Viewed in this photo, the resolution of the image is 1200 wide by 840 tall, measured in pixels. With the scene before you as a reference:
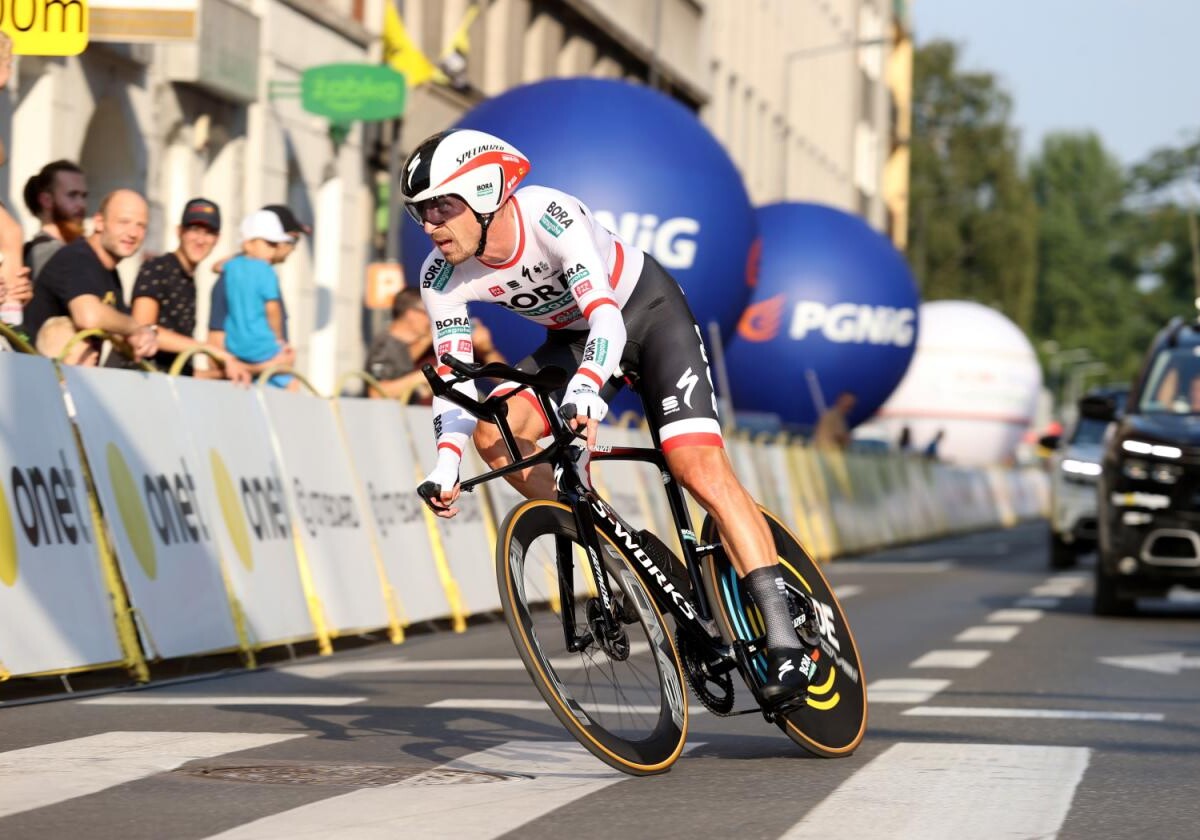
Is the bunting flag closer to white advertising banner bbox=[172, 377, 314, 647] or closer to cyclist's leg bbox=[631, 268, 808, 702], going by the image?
white advertising banner bbox=[172, 377, 314, 647]

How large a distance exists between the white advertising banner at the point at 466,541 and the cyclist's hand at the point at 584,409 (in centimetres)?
780

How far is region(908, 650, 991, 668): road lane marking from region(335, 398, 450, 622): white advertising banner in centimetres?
296

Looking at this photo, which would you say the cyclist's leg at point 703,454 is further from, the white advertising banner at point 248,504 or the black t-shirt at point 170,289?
the black t-shirt at point 170,289

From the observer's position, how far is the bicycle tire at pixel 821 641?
307 inches

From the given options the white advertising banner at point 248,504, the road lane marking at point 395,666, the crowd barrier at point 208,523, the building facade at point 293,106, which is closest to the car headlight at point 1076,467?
the building facade at point 293,106

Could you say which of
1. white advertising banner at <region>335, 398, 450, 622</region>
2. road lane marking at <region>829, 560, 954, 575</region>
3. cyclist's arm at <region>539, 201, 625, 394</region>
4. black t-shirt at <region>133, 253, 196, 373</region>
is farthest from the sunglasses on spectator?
road lane marking at <region>829, 560, 954, 575</region>

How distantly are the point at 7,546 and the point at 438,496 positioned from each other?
9.82ft

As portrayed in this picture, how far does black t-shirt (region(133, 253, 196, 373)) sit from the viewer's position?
538 inches

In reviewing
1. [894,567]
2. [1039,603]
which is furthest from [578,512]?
[894,567]

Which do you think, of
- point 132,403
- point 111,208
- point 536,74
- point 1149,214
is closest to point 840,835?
point 132,403

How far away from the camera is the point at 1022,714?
9758 mm

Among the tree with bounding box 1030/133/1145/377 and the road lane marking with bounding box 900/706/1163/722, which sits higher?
the tree with bounding box 1030/133/1145/377

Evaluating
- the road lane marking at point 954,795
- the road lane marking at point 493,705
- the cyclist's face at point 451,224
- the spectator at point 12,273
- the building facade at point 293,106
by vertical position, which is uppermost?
the building facade at point 293,106

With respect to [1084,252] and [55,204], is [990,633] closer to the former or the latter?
[55,204]
